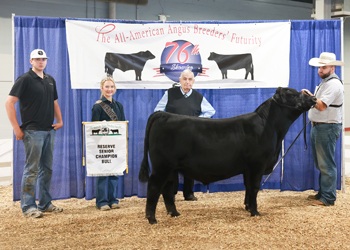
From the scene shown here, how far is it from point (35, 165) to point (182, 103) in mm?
1762

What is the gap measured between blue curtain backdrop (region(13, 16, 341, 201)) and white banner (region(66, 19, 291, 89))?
0.54 ft

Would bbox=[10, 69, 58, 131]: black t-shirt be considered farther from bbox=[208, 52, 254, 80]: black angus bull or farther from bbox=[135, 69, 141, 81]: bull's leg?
bbox=[208, 52, 254, 80]: black angus bull

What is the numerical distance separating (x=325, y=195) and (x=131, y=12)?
6.54 metres

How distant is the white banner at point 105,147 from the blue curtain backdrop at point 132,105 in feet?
1.59

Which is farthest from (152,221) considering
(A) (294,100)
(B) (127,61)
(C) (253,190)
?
(B) (127,61)

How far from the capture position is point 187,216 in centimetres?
→ 356

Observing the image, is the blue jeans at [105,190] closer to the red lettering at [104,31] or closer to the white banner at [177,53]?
the white banner at [177,53]

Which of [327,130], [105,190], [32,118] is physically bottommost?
[105,190]

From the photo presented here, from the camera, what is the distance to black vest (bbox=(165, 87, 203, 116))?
3973mm

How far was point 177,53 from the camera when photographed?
4.45 m

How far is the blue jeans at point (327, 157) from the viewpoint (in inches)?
158

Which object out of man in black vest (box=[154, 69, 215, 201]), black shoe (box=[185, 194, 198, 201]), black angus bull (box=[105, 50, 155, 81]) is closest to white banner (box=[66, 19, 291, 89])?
black angus bull (box=[105, 50, 155, 81])

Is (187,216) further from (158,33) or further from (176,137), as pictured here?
(158,33)

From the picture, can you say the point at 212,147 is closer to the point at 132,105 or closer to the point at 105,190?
the point at 105,190
